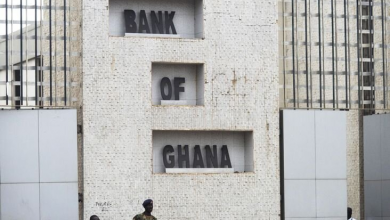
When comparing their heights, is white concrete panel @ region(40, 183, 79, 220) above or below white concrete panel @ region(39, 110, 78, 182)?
below

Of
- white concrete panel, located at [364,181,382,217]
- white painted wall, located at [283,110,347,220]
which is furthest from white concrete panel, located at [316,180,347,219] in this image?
white concrete panel, located at [364,181,382,217]

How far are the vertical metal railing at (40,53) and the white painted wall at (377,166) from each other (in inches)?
314

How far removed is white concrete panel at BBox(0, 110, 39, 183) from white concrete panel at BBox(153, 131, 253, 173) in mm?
2897

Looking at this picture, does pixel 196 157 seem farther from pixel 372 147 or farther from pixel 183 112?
pixel 372 147

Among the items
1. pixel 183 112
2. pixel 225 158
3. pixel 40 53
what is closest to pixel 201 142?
pixel 225 158

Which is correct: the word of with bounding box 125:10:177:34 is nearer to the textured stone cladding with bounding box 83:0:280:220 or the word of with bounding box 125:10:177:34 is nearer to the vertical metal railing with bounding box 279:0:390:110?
the textured stone cladding with bounding box 83:0:280:220

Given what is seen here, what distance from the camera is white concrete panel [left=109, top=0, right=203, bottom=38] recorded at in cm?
Result: 2458

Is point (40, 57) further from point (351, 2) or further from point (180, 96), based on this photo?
point (351, 2)

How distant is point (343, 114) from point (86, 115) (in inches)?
256

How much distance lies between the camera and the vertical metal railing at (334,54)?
1011 inches

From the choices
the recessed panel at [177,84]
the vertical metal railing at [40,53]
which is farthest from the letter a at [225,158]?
the vertical metal railing at [40,53]

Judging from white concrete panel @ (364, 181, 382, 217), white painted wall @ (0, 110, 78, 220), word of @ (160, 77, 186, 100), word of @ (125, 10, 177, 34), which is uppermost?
word of @ (125, 10, 177, 34)

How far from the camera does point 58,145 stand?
23.5 metres

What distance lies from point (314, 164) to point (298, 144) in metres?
0.63
